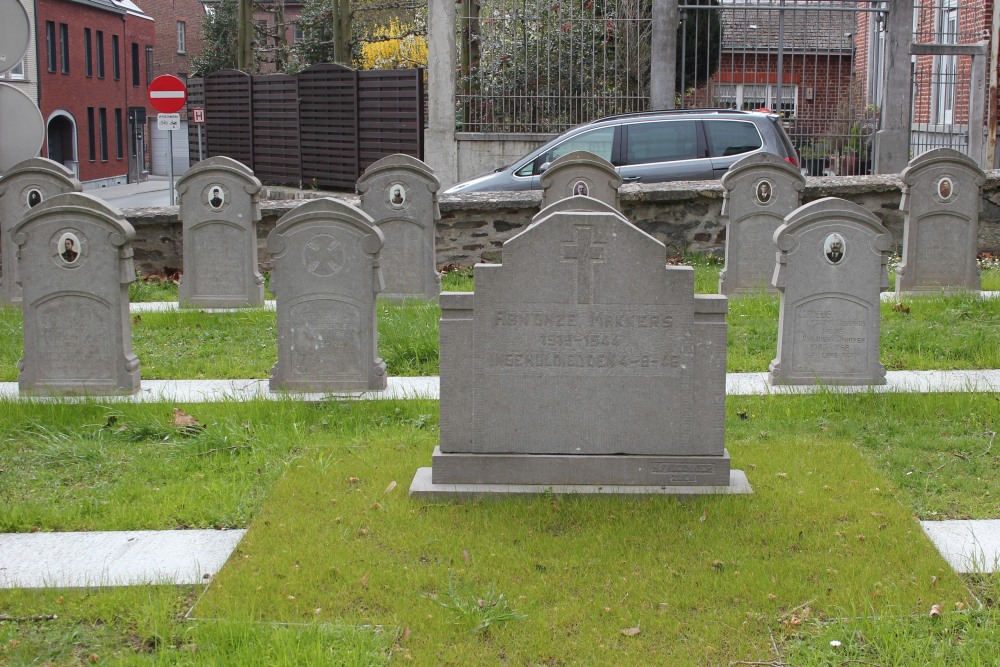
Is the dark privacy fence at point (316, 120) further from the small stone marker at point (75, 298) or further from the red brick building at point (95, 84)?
the small stone marker at point (75, 298)

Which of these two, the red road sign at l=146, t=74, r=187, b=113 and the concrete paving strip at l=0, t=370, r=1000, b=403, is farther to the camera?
the red road sign at l=146, t=74, r=187, b=113

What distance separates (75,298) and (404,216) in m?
4.01

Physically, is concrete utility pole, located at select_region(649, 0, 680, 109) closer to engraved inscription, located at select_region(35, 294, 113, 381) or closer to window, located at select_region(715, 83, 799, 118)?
window, located at select_region(715, 83, 799, 118)

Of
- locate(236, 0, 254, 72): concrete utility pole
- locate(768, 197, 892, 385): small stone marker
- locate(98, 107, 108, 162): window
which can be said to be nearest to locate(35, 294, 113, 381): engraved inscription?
locate(768, 197, 892, 385): small stone marker

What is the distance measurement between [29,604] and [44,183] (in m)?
7.68

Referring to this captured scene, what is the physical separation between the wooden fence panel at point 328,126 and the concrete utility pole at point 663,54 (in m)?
7.04

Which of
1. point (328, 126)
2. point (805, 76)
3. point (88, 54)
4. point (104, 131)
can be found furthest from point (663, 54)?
point (104, 131)

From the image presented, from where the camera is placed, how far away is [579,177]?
12.2 metres

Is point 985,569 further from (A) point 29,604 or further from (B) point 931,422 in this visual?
(A) point 29,604

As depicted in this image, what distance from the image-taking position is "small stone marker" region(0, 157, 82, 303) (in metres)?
11.2

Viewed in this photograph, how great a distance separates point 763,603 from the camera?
4.47 m

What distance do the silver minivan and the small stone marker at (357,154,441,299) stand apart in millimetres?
3269

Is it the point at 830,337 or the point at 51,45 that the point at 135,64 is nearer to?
the point at 51,45

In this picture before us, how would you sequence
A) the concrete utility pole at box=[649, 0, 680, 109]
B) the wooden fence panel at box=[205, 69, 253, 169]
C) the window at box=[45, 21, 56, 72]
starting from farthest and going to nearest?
the window at box=[45, 21, 56, 72] → the wooden fence panel at box=[205, 69, 253, 169] → the concrete utility pole at box=[649, 0, 680, 109]
